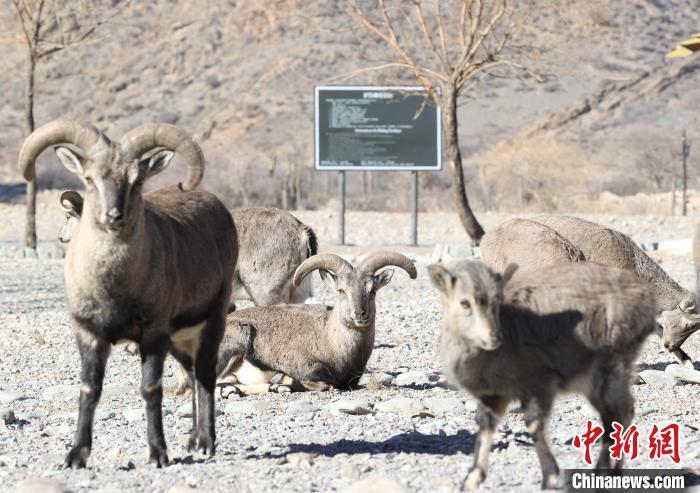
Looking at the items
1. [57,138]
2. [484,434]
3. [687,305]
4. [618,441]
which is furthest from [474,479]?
[687,305]

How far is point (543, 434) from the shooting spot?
675 cm

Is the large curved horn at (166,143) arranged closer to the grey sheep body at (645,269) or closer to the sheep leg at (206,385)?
the sheep leg at (206,385)

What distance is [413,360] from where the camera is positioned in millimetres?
13000

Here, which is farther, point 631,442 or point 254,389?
point 254,389

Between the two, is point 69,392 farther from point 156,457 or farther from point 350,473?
point 350,473

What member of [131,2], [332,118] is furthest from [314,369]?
[131,2]

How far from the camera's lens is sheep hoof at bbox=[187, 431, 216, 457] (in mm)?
8242

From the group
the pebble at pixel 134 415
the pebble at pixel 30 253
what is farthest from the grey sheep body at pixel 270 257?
the pebble at pixel 30 253

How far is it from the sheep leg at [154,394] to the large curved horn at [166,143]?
1.13 meters

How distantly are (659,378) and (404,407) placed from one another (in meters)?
2.65

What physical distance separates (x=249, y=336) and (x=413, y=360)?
2083 millimetres

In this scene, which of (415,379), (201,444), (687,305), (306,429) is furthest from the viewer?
(687,305)

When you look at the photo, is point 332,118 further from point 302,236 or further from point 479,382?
point 479,382

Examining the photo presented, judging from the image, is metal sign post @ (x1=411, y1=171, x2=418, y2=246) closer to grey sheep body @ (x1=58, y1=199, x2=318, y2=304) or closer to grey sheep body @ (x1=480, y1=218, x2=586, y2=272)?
grey sheep body @ (x1=58, y1=199, x2=318, y2=304)
